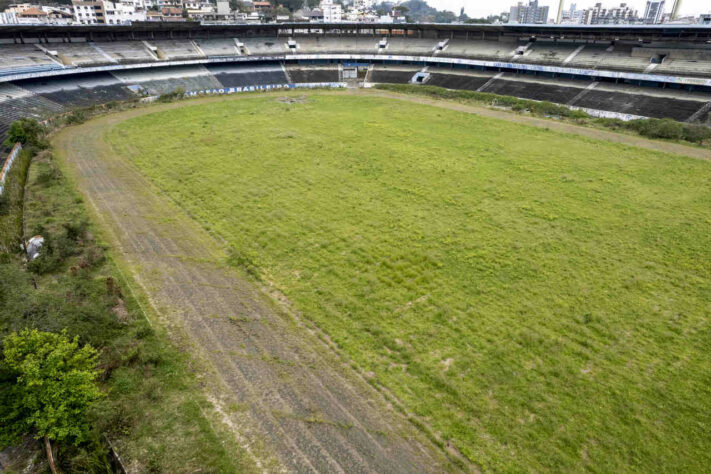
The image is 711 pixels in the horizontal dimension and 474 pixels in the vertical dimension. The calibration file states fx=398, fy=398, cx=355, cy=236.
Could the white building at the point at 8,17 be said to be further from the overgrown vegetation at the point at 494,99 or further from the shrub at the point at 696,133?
the shrub at the point at 696,133

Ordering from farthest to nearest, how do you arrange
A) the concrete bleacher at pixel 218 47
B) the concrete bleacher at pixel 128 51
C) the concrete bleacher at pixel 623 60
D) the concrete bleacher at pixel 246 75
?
the concrete bleacher at pixel 218 47
the concrete bleacher at pixel 246 75
the concrete bleacher at pixel 128 51
the concrete bleacher at pixel 623 60

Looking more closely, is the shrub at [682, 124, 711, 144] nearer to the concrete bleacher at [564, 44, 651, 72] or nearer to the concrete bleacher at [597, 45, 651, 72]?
the concrete bleacher at [564, 44, 651, 72]

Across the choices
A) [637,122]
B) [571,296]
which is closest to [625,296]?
[571,296]

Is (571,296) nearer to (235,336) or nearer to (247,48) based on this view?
(235,336)

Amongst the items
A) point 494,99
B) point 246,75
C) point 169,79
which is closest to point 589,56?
point 494,99

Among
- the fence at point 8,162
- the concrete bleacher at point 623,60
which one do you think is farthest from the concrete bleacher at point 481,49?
the fence at point 8,162

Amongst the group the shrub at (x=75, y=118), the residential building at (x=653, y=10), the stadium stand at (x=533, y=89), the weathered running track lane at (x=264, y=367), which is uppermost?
the residential building at (x=653, y=10)
